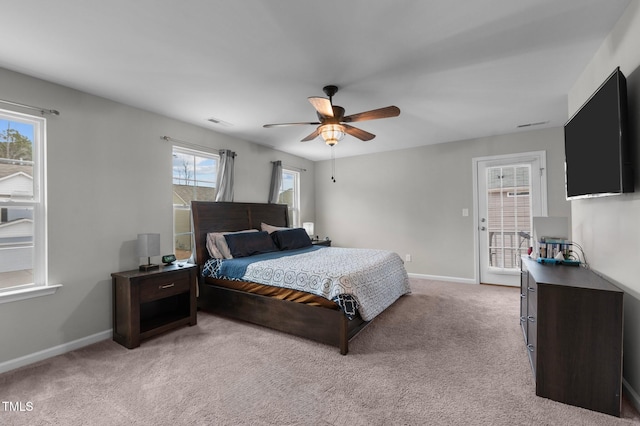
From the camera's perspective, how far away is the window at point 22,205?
246 centimetres

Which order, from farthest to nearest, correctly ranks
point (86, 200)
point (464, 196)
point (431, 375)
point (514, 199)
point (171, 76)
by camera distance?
point (464, 196)
point (514, 199)
point (86, 200)
point (171, 76)
point (431, 375)

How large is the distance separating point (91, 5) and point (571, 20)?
9.79ft

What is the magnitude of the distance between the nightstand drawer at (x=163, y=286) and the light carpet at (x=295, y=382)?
424 millimetres

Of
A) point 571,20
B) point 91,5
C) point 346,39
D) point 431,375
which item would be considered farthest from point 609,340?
point 91,5

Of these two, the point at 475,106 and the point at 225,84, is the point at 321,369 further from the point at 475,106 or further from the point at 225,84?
the point at 475,106

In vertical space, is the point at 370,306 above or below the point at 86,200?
below

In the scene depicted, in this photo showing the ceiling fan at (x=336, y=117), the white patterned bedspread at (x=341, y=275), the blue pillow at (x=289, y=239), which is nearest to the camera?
the ceiling fan at (x=336, y=117)

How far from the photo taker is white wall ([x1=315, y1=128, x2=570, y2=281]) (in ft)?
14.8

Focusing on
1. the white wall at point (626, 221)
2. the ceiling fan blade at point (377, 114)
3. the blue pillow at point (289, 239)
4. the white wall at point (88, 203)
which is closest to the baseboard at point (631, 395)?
the white wall at point (626, 221)

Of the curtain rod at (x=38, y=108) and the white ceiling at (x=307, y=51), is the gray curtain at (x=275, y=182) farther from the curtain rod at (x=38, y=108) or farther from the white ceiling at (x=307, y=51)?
the curtain rod at (x=38, y=108)

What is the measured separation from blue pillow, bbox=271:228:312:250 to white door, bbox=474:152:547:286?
9.64ft

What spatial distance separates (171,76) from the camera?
2.61 meters

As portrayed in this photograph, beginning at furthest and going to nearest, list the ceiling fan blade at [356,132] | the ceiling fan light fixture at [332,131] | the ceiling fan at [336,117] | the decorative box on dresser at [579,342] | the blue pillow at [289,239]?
the blue pillow at [289,239] → the ceiling fan blade at [356,132] → the ceiling fan light fixture at [332,131] → the ceiling fan at [336,117] → the decorative box on dresser at [579,342]

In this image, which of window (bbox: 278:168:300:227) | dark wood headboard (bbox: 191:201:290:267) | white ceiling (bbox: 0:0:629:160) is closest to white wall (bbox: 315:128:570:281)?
window (bbox: 278:168:300:227)
